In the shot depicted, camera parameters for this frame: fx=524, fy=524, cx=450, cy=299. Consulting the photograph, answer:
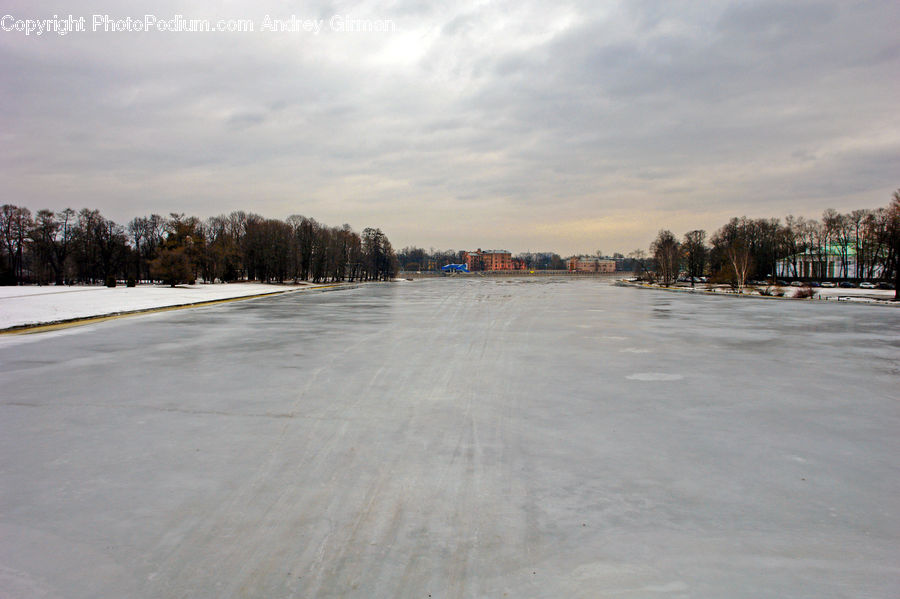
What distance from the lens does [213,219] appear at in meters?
109

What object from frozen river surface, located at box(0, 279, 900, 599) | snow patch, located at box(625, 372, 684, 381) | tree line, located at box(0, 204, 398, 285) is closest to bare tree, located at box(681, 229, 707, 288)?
tree line, located at box(0, 204, 398, 285)

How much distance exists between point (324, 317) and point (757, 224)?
9467cm

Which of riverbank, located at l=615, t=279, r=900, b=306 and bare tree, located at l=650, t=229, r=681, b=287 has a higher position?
bare tree, located at l=650, t=229, r=681, b=287

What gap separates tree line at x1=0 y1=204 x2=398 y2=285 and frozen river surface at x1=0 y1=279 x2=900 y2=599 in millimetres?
55053

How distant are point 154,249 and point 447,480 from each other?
9371 centimetres

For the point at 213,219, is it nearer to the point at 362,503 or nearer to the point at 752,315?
the point at 752,315

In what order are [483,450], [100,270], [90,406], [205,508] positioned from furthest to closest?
1. [100,270]
2. [90,406]
3. [483,450]
4. [205,508]

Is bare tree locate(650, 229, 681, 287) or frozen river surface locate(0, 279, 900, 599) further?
bare tree locate(650, 229, 681, 287)

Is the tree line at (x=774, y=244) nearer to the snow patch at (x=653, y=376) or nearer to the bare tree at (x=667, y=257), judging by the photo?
the bare tree at (x=667, y=257)

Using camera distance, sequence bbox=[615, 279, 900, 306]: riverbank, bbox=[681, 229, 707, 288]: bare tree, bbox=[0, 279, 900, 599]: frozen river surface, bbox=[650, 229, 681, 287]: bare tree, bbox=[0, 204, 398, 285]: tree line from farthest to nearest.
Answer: bbox=[681, 229, 707, 288]: bare tree → bbox=[650, 229, 681, 287]: bare tree → bbox=[0, 204, 398, 285]: tree line → bbox=[615, 279, 900, 306]: riverbank → bbox=[0, 279, 900, 599]: frozen river surface

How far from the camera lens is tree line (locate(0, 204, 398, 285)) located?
6523cm

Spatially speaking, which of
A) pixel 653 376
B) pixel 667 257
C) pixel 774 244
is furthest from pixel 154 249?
pixel 774 244

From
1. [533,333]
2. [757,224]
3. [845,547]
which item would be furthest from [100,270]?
[757,224]

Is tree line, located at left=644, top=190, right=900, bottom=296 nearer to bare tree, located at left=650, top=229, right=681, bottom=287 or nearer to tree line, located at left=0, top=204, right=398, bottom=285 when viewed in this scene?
bare tree, located at left=650, top=229, right=681, bottom=287
